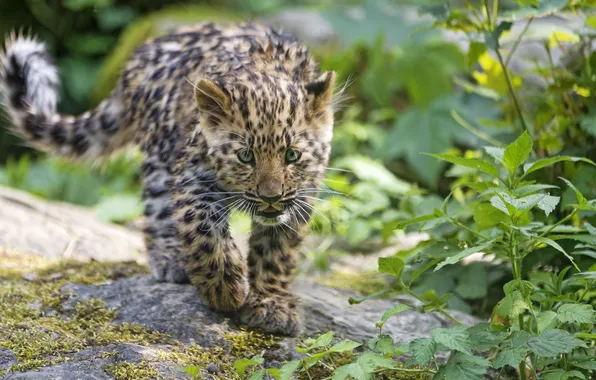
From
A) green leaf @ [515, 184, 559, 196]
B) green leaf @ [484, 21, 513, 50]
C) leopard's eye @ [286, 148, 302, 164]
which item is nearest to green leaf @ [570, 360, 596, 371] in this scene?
green leaf @ [515, 184, 559, 196]

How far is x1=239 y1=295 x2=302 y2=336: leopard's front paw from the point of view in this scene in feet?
12.4

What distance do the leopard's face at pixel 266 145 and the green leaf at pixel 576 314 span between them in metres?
1.33

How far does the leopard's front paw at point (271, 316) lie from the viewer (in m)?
3.79

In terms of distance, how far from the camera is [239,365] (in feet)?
10.3

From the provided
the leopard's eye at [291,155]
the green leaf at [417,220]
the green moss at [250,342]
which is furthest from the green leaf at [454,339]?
the leopard's eye at [291,155]

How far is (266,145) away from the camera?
3670mm

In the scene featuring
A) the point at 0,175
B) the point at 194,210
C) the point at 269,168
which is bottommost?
the point at 0,175

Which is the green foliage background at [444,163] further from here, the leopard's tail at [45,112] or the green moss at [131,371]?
the green moss at [131,371]

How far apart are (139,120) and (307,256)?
1.87m

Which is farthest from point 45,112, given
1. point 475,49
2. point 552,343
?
point 552,343

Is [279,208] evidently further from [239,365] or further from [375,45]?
[375,45]

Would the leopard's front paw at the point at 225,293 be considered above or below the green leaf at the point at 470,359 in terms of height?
below

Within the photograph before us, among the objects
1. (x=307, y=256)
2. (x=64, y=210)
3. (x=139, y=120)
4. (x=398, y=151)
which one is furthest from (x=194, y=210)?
(x=398, y=151)

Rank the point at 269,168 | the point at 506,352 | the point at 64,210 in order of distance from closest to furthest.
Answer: the point at 506,352 < the point at 269,168 < the point at 64,210
